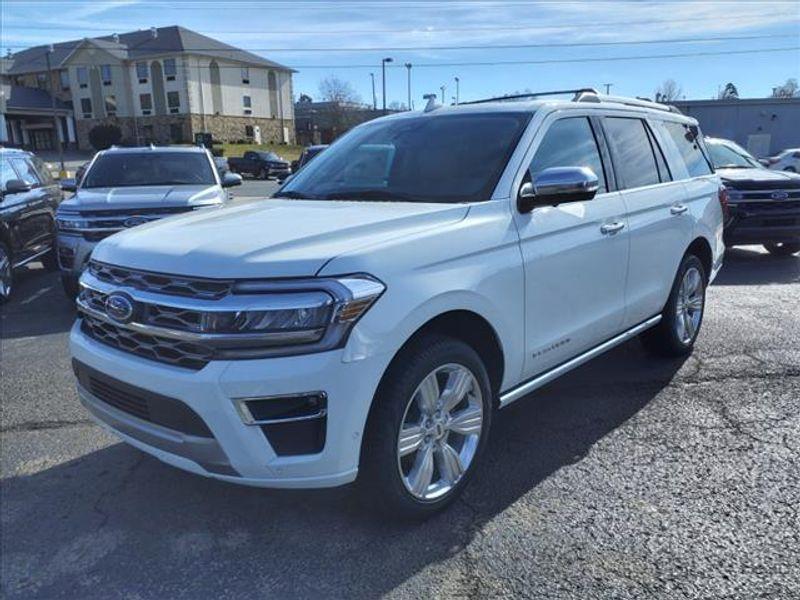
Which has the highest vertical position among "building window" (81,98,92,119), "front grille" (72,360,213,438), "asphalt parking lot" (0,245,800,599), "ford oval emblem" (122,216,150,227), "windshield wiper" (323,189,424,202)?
"building window" (81,98,92,119)

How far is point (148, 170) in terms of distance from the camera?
9070 mm

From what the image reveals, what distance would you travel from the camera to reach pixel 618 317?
427 centimetres

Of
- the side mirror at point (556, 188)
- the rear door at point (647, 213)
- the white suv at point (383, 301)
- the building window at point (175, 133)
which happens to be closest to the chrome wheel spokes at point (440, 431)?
the white suv at point (383, 301)

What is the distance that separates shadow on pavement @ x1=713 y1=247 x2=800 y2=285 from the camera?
8688 millimetres

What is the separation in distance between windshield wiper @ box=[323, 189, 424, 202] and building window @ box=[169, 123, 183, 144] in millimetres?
67944

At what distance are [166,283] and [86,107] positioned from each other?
7856 centimetres

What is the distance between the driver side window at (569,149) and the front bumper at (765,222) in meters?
6.40

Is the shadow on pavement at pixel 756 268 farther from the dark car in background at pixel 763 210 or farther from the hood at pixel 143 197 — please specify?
the hood at pixel 143 197

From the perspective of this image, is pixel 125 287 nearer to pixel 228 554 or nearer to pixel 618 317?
pixel 228 554

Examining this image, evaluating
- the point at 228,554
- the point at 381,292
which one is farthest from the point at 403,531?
the point at 381,292

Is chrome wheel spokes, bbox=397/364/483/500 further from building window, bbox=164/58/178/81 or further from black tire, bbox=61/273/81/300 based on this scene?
building window, bbox=164/58/178/81

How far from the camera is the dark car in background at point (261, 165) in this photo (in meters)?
41.0

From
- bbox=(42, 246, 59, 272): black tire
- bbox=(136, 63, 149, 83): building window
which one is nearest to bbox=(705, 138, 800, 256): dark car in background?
bbox=(42, 246, 59, 272): black tire

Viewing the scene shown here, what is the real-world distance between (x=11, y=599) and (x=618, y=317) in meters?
3.50
